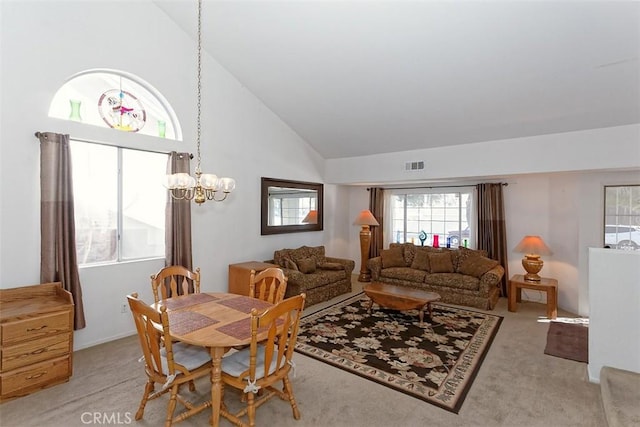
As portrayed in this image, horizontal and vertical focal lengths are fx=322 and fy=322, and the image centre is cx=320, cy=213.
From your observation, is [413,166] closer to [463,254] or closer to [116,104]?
[463,254]

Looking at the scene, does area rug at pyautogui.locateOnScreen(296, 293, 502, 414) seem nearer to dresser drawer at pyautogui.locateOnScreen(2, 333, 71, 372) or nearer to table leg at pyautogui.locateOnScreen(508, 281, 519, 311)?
table leg at pyautogui.locateOnScreen(508, 281, 519, 311)

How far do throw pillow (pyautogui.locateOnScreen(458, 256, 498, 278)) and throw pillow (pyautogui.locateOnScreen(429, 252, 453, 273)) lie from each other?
8.3 inches

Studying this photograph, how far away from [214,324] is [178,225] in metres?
2.27

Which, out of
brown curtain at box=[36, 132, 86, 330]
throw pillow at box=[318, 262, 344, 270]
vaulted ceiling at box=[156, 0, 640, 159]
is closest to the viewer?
vaulted ceiling at box=[156, 0, 640, 159]

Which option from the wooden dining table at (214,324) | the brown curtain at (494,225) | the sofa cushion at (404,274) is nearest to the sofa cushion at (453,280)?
the sofa cushion at (404,274)

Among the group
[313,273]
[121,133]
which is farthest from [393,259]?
[121,133]

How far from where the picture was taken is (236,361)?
233 centimetres

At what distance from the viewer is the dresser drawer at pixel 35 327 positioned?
2.58m

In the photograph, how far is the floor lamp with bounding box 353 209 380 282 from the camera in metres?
6.62

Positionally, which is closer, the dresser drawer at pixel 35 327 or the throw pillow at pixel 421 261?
the dresser drawer at pixel 35 327

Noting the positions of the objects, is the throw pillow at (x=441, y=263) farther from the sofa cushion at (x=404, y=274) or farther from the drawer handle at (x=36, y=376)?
the drawer handle at (x=36, y=376)

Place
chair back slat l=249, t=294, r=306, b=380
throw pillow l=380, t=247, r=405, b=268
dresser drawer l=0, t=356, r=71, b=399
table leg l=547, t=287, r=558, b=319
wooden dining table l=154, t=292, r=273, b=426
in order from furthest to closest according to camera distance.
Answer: throw pillow l=380, t=247, r=405, b=268 < table leg l=547, t=287, r=558, b=319 < dresser drawer l=0, t=356, r=71, b=399 < wooden dining table l=154, t=292, r=273, b=426 < chair back slat l=249, t=294, r=306, b=380

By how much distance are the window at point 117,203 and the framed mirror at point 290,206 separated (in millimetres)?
1749

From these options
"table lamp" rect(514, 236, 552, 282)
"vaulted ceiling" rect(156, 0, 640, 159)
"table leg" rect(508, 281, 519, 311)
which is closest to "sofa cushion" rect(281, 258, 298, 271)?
"vaulted ceiling" rect(156, 0, 640, 159)
